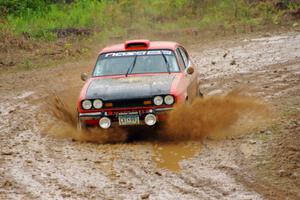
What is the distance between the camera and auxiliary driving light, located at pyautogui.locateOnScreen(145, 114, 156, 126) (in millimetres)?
10680

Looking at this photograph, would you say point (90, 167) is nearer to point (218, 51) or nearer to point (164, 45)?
point (164, 45)

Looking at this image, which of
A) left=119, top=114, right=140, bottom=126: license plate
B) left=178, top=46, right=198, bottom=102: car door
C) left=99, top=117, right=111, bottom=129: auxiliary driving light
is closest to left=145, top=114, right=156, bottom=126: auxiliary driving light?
left=119, top=114, right=140, bottom=126: license plate

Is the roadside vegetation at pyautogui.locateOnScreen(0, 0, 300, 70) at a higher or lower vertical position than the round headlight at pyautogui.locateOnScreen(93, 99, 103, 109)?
lower

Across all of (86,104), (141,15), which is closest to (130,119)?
(86,104)

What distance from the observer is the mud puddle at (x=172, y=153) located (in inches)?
376

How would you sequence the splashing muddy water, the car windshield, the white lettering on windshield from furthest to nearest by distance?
the white lettering on windshield, the car windshield, the splashing muddy water

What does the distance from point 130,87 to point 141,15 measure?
18394mm

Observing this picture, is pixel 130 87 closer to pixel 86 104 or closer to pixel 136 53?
pixel 86 104

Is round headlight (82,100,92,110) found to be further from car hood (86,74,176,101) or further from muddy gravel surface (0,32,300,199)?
muddy gravel surface (0,32,300,199)

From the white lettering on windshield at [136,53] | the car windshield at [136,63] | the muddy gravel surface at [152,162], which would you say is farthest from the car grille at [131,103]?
the white lettering on windshield at [136,53]

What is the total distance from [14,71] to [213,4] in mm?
12084

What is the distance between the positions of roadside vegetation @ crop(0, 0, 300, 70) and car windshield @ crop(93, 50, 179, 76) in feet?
38.0

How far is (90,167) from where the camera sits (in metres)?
9.40

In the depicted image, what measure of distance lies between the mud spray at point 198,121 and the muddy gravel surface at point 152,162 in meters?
0.15
